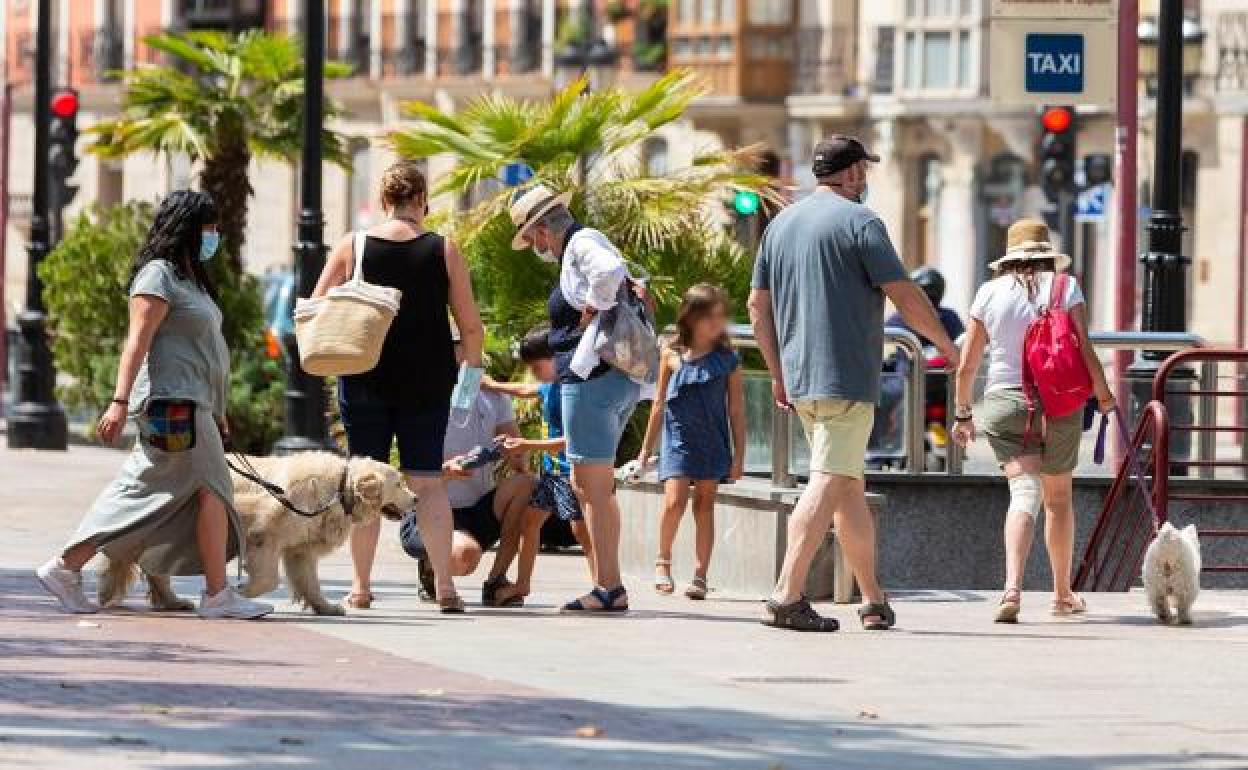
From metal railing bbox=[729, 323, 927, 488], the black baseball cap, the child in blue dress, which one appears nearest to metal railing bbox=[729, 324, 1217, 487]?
metal railing bbox=[729, 323, 927, 488]

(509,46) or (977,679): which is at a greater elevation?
(509,46)

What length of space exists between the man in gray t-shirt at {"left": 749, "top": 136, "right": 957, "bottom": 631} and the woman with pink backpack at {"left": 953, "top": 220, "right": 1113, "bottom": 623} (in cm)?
98

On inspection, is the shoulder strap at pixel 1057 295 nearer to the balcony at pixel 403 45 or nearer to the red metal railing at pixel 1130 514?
the red metal railing at pixel 1130 514

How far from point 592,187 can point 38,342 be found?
10.5 m

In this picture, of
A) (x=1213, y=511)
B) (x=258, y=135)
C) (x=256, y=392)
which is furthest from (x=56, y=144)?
(x=1213, y=511)

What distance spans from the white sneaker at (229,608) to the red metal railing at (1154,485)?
13.8 feet

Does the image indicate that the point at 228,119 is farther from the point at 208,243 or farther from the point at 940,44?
the point at 940,44

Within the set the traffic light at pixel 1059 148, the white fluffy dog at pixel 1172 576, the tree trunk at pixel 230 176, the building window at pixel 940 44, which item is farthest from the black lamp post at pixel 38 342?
the building window at pixel 940 44

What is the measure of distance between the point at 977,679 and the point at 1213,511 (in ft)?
23.5

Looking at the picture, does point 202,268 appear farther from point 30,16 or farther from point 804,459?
point 30,16

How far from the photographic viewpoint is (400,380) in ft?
49.7

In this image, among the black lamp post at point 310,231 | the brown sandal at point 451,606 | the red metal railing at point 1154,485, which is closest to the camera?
the brown sandal at point 451,606

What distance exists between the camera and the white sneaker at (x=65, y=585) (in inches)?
589

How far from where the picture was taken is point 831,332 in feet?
48.4
